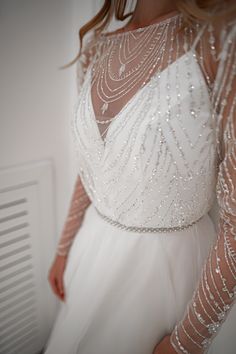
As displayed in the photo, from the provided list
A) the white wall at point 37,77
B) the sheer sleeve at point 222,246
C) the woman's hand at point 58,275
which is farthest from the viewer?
the woman's hand at point 58,275

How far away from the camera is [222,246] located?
43cm

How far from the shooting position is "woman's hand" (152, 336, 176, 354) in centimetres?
48

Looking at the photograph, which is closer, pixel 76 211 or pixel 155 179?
pixel 155 179

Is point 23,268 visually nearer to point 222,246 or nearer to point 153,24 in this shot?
point 222,246

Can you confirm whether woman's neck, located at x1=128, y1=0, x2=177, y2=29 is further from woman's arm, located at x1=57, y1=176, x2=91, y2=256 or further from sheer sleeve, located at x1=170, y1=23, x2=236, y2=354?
woman's arm, located at x1=57, y1=176, x2=91, y2=256

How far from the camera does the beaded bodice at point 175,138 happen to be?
1.34 ft

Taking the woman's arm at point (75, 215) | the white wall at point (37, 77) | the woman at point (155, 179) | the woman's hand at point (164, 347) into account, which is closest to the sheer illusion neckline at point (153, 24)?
the woman at point (155, 179)

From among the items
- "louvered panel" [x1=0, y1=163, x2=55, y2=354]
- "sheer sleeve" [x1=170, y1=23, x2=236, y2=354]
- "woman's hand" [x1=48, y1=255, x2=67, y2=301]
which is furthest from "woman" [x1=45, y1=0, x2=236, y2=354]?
"louvered panel" [x1=0, y1=163, x2=55, y2=354]

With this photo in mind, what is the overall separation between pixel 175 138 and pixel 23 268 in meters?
0.77

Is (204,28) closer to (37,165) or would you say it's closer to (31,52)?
(31,52)

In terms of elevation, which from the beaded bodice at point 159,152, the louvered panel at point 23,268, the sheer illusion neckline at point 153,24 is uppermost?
the sheer illusion neckline at point 153,24

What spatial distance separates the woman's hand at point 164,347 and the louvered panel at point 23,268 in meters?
0.57

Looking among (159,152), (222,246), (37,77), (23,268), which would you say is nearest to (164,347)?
(222,246)

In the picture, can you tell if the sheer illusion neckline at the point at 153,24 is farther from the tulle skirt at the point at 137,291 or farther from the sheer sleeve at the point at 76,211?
the tulle skirt at the point at 137,291
